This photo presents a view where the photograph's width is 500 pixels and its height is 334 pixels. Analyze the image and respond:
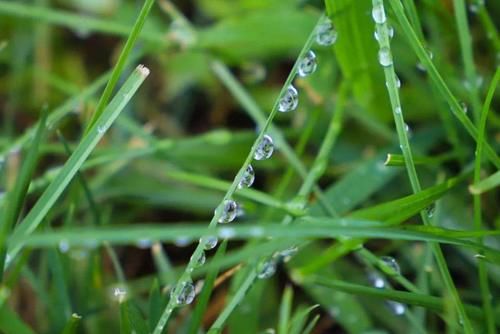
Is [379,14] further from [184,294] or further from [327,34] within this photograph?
[184,294]

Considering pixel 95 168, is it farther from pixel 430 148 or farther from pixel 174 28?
pixel 430 148

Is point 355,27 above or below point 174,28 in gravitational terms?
below

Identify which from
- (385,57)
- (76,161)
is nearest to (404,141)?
(385,57)

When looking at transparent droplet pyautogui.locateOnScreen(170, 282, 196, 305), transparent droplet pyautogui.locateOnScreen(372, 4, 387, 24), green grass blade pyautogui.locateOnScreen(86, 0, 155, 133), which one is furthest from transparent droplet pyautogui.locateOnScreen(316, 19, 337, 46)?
transparent droplet pyautogui.locateOnScreen(170, 282, 196, 305)

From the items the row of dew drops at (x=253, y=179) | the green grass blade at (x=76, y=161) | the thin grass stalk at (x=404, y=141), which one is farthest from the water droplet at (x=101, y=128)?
the thin grass stalk at (x=404, y=141)

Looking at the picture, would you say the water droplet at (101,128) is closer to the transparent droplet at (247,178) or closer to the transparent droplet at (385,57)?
the transparent droplet at (247,178)

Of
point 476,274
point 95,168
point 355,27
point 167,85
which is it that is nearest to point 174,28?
point 167,85

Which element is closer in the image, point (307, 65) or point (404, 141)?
point (404, 141)
